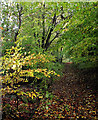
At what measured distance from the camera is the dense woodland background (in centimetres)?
205

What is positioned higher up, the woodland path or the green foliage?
the green foliage

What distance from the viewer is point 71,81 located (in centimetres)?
360

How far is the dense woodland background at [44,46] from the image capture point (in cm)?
205

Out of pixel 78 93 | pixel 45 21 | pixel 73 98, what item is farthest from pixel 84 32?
pixel 73 98

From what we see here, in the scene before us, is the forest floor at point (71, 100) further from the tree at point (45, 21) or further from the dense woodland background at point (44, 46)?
the tree at point (45, 21)

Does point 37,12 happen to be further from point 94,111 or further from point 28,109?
point 94,111

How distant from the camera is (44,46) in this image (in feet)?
10.2

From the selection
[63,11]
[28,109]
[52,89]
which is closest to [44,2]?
[63,11]

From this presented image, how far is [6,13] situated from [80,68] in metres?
3.26

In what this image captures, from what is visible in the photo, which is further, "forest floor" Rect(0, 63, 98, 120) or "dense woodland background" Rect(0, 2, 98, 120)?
"forest floor" Rect(0, 63, 98, 120)

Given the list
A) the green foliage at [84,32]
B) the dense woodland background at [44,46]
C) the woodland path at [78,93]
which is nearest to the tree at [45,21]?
the dense woodland background at [44,46]

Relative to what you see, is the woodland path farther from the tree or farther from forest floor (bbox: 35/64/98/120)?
the tree

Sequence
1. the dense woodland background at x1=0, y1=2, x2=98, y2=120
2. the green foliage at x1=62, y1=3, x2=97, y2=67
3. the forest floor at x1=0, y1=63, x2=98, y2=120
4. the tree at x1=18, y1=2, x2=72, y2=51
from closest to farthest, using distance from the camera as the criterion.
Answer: the dense woodland background at x1=0, y1=2, x2=98, y2=120
the forest floor at x1=0, y1=63, x2=98, y2=120
the tree at x1=18, y1=2, x2=72, y2=51
the green foliage at x1=62, y1=3, x2=97, y2=67

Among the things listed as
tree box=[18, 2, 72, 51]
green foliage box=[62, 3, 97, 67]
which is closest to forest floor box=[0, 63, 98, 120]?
green foliage box=[62, 3, 97, 67]
